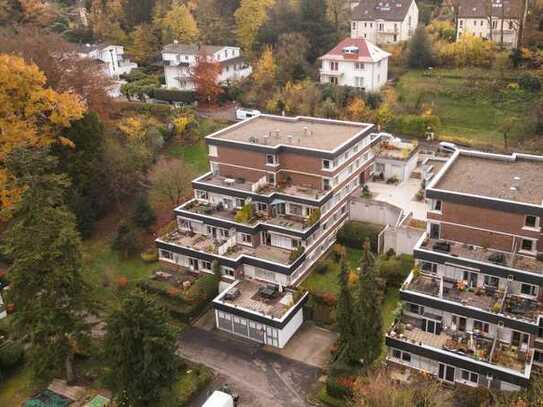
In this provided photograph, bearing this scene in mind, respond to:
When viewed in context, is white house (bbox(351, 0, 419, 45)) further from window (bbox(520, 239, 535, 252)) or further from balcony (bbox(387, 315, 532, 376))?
balcony (bbox(387, 315, 532, 376))

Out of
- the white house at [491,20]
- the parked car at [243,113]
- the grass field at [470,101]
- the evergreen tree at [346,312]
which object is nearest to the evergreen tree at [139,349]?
the evergreen tree at [346,312]

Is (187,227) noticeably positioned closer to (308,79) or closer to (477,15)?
(308,79)

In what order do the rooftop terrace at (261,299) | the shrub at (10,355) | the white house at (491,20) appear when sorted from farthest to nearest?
the white house at (491,20), the rooftop terrace at (261,299), the shrub at (10,355)

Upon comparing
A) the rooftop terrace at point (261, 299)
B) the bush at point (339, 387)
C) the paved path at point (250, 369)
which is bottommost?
the paved path at point (250, 369)

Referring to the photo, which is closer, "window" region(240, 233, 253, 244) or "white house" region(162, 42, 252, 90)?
"window" region(240, 233, 253, 244)

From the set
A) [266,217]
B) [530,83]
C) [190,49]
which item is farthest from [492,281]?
[190,49]

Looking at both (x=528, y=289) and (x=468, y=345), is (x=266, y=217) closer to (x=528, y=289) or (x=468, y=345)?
(x=468, y=345)

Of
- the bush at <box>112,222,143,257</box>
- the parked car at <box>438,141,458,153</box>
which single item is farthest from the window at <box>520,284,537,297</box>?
the bush at <box>112,222,143,257</box>

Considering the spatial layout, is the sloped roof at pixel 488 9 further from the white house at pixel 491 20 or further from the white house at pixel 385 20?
the white house at pixel 385 20
